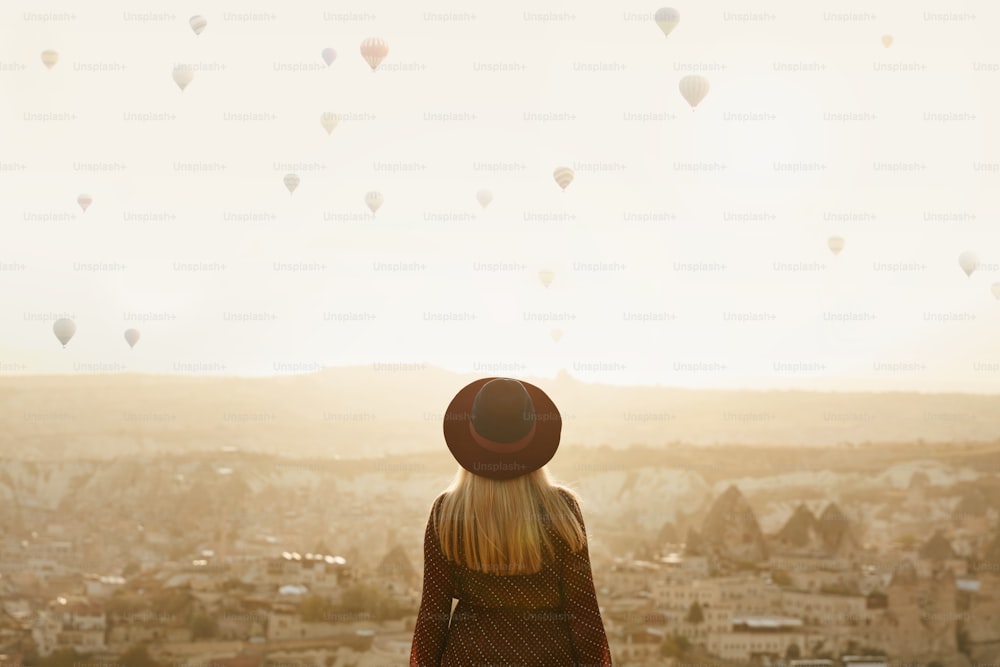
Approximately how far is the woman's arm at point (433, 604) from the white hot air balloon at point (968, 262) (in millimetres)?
16712

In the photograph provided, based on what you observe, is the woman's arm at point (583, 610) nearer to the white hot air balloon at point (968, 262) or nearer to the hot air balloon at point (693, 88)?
the hot air balloon at point (693, 88)

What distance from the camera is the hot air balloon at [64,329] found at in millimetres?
14336

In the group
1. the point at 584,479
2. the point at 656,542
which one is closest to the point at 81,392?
the point at 584,479

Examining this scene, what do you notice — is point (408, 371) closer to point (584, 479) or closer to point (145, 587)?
point (584, 479)

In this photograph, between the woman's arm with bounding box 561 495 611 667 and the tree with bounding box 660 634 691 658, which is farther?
the tree with bounding box 660 634 691 658

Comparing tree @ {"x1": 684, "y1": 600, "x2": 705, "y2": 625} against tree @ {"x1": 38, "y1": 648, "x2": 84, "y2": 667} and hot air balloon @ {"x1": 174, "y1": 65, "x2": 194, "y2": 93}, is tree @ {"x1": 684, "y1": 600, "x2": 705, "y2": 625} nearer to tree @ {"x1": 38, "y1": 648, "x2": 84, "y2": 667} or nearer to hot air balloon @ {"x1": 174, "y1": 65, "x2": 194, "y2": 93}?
tree @ {"x1": 38, "y1": 648, "x2": 84, "y2": 667}

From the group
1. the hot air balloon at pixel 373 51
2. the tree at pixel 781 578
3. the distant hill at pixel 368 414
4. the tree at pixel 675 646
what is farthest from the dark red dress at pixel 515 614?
the tree at pixel 781 578

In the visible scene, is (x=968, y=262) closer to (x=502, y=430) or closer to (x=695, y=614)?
(x=695, y=614)

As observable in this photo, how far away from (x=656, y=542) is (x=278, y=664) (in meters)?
6.94

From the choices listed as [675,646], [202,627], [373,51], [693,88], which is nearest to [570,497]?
[373,51]

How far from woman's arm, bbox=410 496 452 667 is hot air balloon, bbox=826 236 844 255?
16.6m

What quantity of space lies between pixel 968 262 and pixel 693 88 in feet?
20.9

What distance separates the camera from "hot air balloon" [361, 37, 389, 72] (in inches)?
514

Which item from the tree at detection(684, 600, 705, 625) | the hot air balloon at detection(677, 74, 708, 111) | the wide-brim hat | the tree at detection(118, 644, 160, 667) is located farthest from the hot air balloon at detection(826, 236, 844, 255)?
the wide-brim hat
